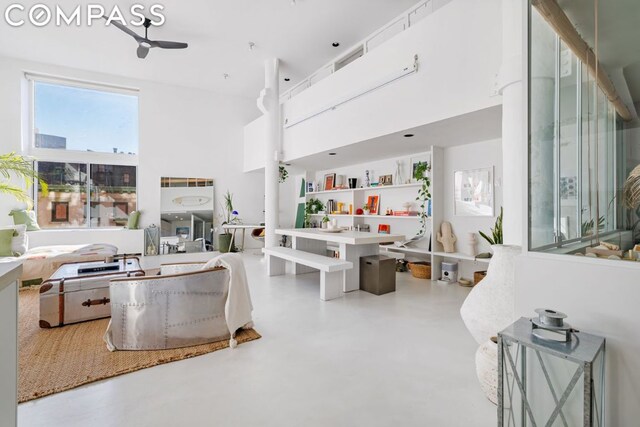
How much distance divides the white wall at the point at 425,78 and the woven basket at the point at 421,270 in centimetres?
210

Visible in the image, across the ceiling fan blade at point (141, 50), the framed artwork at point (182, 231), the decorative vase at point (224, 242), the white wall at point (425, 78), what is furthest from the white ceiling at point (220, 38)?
the decorative vase at point (224, 242)

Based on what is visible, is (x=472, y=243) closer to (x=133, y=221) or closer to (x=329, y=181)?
(x=329, y=181)

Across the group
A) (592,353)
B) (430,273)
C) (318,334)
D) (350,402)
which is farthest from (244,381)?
(430,273)

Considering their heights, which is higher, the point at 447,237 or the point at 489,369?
the point at 447,237

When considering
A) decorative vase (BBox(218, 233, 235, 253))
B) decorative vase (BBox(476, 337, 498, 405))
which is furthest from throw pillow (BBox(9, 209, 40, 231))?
decorative vase (BBox(476, 337, 498, 405))

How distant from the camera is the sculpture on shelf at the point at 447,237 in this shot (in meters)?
4.30

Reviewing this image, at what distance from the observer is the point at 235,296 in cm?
238

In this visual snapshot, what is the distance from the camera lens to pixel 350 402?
1.59 metres

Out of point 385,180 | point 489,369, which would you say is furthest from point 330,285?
point 385,180

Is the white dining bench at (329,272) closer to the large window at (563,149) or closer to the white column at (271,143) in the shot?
the white column at (271,143)

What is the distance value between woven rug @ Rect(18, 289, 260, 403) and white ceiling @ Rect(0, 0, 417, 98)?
4260mm

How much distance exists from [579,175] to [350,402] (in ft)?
5.24

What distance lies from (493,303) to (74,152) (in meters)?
7.90

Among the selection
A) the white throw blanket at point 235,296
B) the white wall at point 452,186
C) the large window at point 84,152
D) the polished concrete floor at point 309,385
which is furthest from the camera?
the large window at point 84,152
